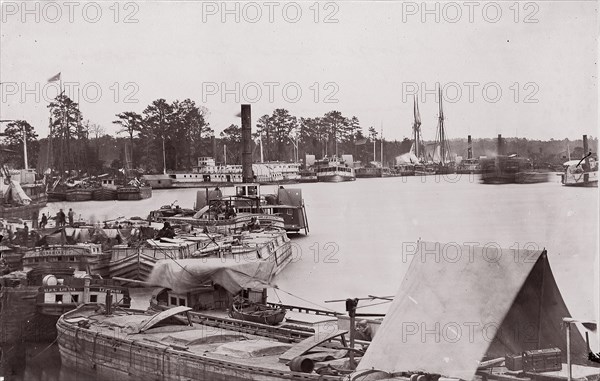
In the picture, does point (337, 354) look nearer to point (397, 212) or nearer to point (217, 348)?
point (217, 348)

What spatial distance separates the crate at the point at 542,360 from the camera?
37.8ft

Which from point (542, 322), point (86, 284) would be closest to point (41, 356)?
point (86, 284)

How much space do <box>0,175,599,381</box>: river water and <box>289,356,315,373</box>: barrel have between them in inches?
258

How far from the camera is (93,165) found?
80062 millimetres

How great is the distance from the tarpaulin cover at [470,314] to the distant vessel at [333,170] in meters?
64.1

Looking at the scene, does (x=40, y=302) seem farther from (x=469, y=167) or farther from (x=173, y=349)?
(x=469, y=167)

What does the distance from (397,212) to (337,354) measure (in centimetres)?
4963

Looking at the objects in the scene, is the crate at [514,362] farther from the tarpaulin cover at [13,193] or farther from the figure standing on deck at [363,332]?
the tarpaulin cover at [13,193]

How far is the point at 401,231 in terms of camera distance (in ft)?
181

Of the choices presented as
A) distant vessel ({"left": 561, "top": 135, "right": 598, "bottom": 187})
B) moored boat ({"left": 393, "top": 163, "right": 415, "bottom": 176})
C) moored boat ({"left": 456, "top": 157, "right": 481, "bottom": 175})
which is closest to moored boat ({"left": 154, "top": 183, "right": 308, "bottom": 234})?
moored boat ({"left": 456, "top": 157, "right": 481, "bottom": 175})

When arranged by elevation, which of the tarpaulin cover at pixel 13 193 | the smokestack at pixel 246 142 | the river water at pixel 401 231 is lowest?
the river water at pixel 401 231

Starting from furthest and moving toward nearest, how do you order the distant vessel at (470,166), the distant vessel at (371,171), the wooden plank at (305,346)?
the distant vessel at (371,171)
the distant vessel at (470,166)
the wooden plank at (305,346)

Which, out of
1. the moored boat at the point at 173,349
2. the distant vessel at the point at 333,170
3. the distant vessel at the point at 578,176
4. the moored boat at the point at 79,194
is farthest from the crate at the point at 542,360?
the moored boat at the point at 79,194

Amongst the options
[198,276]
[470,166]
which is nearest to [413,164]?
[470,166]
